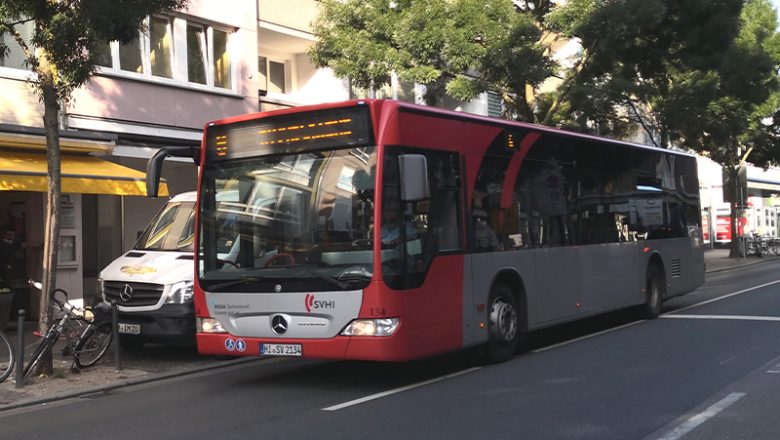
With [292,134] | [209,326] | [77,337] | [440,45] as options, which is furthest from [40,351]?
[440,45]

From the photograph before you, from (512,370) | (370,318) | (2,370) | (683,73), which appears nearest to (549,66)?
(683,73)

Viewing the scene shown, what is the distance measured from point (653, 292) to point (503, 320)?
17.8ft

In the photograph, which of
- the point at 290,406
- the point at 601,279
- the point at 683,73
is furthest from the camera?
the point at 683,73

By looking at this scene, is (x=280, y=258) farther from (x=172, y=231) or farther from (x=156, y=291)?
(x=172, y=231)

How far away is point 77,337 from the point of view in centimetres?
1005

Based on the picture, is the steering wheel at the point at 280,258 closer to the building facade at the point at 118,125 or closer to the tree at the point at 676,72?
the building facade at the point at 118,125

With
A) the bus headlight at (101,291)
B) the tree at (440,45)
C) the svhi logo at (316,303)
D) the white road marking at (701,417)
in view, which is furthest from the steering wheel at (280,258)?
the tree at (440,45)

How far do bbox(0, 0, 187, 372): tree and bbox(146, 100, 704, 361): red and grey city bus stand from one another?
1886 millimetres

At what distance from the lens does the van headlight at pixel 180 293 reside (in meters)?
10.3

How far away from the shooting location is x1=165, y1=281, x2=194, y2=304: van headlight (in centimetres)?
1027

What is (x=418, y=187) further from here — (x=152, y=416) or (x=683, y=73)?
(x=683, y=73)

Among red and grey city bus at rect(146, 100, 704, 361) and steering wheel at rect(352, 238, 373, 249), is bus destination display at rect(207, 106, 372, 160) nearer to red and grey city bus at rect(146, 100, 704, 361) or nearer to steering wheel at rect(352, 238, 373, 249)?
red and grey city bus at rect(146, 100, 704, 361)

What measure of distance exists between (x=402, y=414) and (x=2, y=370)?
4.94 metres

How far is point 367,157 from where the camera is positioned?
8.03 meters
